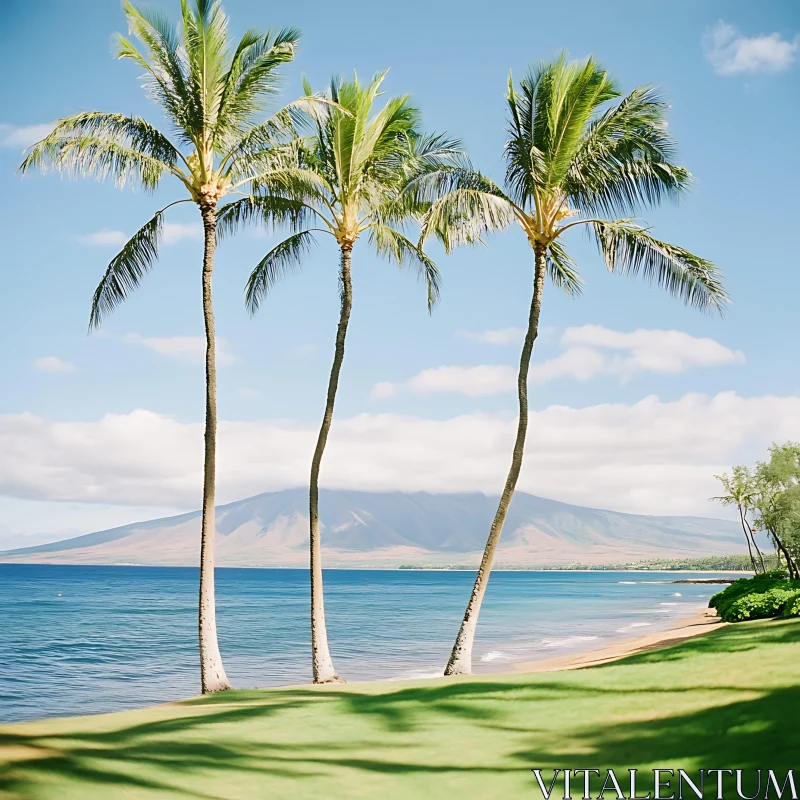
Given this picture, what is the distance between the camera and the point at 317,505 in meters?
16.6

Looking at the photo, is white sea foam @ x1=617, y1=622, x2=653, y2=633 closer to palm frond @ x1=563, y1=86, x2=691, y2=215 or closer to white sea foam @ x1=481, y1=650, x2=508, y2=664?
white sea foam @ x1=481, y1=650, x2=508, y2=664

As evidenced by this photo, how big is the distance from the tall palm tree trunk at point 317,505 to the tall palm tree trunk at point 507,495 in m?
2.40

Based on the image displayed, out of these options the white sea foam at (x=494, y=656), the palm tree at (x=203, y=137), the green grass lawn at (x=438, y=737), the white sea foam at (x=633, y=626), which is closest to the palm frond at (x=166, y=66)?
the palm tree at (x=203, y=137)

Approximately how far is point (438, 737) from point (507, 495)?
7692 mm

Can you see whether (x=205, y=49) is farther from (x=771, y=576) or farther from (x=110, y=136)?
(x=771, y=576)

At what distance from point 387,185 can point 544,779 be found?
13.0 meters

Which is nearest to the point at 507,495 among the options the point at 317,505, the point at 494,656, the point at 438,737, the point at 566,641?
the point at 317,505

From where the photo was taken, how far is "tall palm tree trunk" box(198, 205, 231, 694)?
47.1 feet

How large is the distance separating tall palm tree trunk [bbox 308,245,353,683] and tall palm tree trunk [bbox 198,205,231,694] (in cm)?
189

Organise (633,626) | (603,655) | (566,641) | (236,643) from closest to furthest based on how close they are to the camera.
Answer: (603,655)
(566,641)
(236,643)
(633,626)

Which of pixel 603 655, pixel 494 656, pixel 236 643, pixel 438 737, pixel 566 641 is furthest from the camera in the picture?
pixel 236 643

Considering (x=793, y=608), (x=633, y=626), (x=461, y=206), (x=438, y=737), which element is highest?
(x=461, y=206)

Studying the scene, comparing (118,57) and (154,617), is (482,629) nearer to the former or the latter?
(154,617)

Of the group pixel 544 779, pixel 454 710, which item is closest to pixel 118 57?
pixel 454 710
